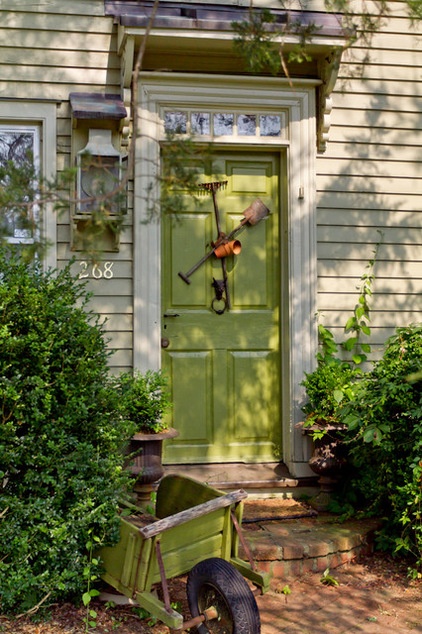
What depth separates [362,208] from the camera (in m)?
5.98

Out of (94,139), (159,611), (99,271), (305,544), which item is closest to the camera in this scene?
(159,611)

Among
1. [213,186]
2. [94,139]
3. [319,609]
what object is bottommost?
[319,609]

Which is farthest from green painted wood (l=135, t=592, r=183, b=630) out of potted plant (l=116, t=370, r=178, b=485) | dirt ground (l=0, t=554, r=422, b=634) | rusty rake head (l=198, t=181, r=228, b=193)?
rusty rake head (l=198, t=181, r=228, b=193)

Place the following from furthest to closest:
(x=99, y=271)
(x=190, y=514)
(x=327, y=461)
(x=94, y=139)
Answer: (x=99, y=271) < (x=94, y=139) < (x=327, y=461) < (x=190, y=514)

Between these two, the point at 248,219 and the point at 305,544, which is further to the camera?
the point at 248,219

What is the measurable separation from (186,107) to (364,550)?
3.31 metres

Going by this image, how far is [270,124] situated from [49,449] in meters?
3.22

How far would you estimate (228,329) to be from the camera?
5.85 meters

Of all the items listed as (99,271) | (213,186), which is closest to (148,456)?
(99,271)

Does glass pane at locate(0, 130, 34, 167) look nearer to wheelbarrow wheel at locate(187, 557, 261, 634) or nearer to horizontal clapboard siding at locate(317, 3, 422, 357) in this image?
horizontal clapboard siding at locate(317, 3, 422, 357)

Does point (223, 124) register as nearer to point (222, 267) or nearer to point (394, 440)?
point (222, 267)

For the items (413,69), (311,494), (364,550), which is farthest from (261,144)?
(364,550)

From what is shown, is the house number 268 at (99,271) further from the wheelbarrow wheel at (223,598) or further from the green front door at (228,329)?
the wheelbarrow wheel at (223,598)

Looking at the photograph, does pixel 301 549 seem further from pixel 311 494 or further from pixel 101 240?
pixel 101 240
